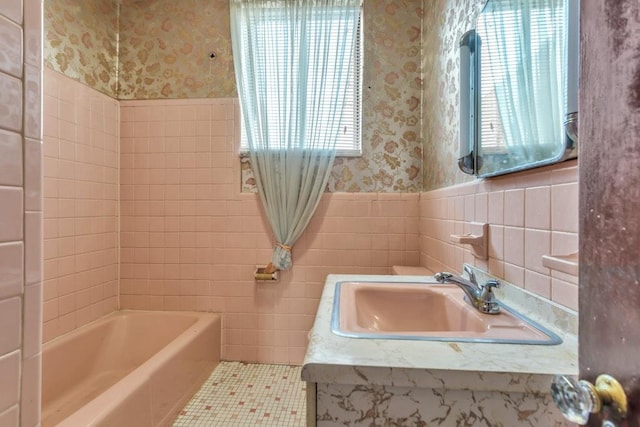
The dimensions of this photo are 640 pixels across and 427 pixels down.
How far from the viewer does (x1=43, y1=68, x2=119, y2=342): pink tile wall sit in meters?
1.66

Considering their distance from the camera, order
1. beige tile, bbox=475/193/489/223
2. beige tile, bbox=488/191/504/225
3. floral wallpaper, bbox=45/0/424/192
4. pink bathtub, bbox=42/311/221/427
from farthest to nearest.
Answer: floral wallpaper, bbox=45/0/424/192 → pink bathtub, bbox=42/311/221/427 → beige tile, bbox=475/193/489/223 → beige tile, bbox=488/191/504/225

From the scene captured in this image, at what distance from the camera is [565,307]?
732mm

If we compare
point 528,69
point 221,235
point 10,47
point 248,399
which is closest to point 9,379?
point 10,47

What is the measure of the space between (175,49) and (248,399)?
2.24 metres

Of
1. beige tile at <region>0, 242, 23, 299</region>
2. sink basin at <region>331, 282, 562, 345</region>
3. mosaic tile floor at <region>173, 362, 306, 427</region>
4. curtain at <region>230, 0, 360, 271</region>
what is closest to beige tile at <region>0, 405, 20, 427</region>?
beige tile at <region>0, 242, 23, 299</region>

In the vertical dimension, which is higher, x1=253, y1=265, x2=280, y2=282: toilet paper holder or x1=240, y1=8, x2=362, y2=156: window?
x1=240, y1=8, x2=362, y2=156: window

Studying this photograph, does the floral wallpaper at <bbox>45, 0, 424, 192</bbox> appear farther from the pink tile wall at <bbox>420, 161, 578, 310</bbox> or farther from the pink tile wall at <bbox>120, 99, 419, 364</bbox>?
the pink tile wall at <bbox>420, 161, 578, 310</bbox>

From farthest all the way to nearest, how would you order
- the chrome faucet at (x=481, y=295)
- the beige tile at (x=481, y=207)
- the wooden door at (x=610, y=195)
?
the beige tile at (x=481, y=207), the chrome faucet at (x=481, y=295), the wooden door at (x=610, y=195)

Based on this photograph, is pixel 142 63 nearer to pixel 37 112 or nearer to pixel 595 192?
pixel 37 112

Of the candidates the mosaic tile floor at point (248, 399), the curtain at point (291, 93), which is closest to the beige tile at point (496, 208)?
the curtain at point (291, 93)

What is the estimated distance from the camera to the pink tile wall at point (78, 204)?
5.46 ft

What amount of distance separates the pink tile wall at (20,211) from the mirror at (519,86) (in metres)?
0.98

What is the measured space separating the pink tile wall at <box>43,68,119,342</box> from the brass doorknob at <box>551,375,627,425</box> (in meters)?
2.13

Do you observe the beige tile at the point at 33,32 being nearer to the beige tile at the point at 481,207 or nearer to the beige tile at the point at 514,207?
the beige tile at the point at 514,207
